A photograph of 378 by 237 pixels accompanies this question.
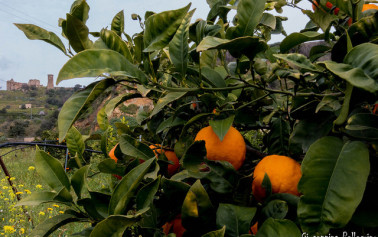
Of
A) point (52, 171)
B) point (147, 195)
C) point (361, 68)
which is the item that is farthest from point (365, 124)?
point (52, 171)

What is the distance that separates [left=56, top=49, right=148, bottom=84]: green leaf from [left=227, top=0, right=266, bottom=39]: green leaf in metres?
0.19

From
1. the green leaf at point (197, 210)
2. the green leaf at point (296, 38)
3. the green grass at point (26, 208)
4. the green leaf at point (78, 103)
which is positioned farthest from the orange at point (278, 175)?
the green grass at point (26, 208)

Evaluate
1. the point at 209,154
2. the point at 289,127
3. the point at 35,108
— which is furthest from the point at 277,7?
the point at 35,108

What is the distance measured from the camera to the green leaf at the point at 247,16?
504mm

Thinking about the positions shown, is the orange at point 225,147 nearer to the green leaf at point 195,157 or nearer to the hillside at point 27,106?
the green leaf at point 195,157

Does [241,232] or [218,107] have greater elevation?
[218,107]

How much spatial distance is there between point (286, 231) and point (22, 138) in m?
22.9

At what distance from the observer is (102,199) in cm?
57

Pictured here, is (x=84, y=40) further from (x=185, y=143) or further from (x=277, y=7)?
(x=277, y=7)

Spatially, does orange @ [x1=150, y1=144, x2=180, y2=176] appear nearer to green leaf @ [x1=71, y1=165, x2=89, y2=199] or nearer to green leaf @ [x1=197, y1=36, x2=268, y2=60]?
green leaf @ [x1=71, y1=165, x2=89, y2=199]

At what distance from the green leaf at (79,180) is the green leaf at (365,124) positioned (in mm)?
472

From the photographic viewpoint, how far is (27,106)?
33031 mm

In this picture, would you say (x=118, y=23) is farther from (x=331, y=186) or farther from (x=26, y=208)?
(x=26, y=208)

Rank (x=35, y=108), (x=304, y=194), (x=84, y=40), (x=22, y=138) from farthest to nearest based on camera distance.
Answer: (x=35, y=108), (x=22, y=138), (x=84, y=40), (x=304, y=194)
